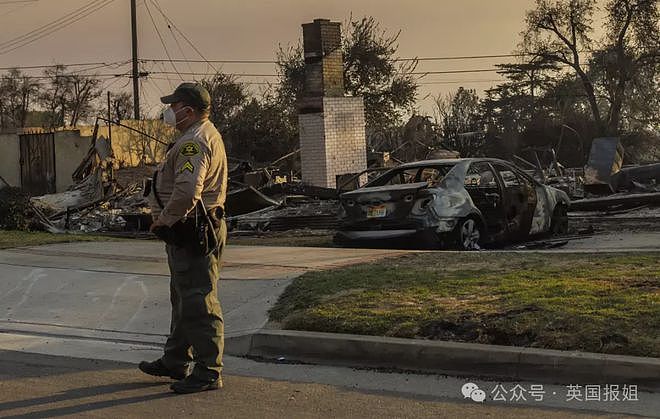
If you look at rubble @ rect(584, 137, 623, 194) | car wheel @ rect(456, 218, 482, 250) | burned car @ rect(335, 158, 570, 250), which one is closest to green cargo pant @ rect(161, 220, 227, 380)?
burned car @ rect(335, 158, 570, 250)

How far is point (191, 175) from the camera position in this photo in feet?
15.9

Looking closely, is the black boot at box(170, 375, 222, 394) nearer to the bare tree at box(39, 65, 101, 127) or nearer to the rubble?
the rubble

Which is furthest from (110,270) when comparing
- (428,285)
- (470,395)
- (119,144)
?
(119,144)

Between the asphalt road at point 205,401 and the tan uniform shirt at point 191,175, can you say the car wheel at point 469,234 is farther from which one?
the tan uniform shirt at point 191,175

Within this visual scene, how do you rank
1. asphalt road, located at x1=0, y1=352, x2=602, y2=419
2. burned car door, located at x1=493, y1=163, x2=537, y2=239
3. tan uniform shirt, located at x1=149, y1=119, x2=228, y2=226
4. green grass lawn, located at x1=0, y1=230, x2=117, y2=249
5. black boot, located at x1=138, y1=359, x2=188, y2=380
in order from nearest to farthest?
asphalt road, located at x1=0, y1=352, x2=602, y2=419
tan uniform shirt, located at x1=149, y1=119, x2=228, y2=226
black boot, located at x1=138, y1=359, x2=188, y2=380
burned car door, located at x1=493, y1=163, x2=537, y2=239
green grass lawn, located at x1=0, y1=230, x2=117, y2=249

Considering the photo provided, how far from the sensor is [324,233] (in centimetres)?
1375

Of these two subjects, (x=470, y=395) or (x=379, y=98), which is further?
(x=379, y=98)

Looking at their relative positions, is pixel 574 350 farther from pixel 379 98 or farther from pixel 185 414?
pixel 379 98

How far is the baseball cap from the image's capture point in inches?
201

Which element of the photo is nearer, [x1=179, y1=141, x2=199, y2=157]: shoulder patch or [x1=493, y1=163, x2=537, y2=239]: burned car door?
[x1=179, y1=141, x2=199, y2=157]: shoulder patch

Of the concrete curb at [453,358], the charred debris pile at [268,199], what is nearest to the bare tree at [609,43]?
the charred debris pile at [268,199]

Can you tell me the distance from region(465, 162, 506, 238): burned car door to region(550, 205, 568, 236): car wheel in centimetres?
156

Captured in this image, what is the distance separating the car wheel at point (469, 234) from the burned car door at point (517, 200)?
63 cm

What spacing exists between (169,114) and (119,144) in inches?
816
